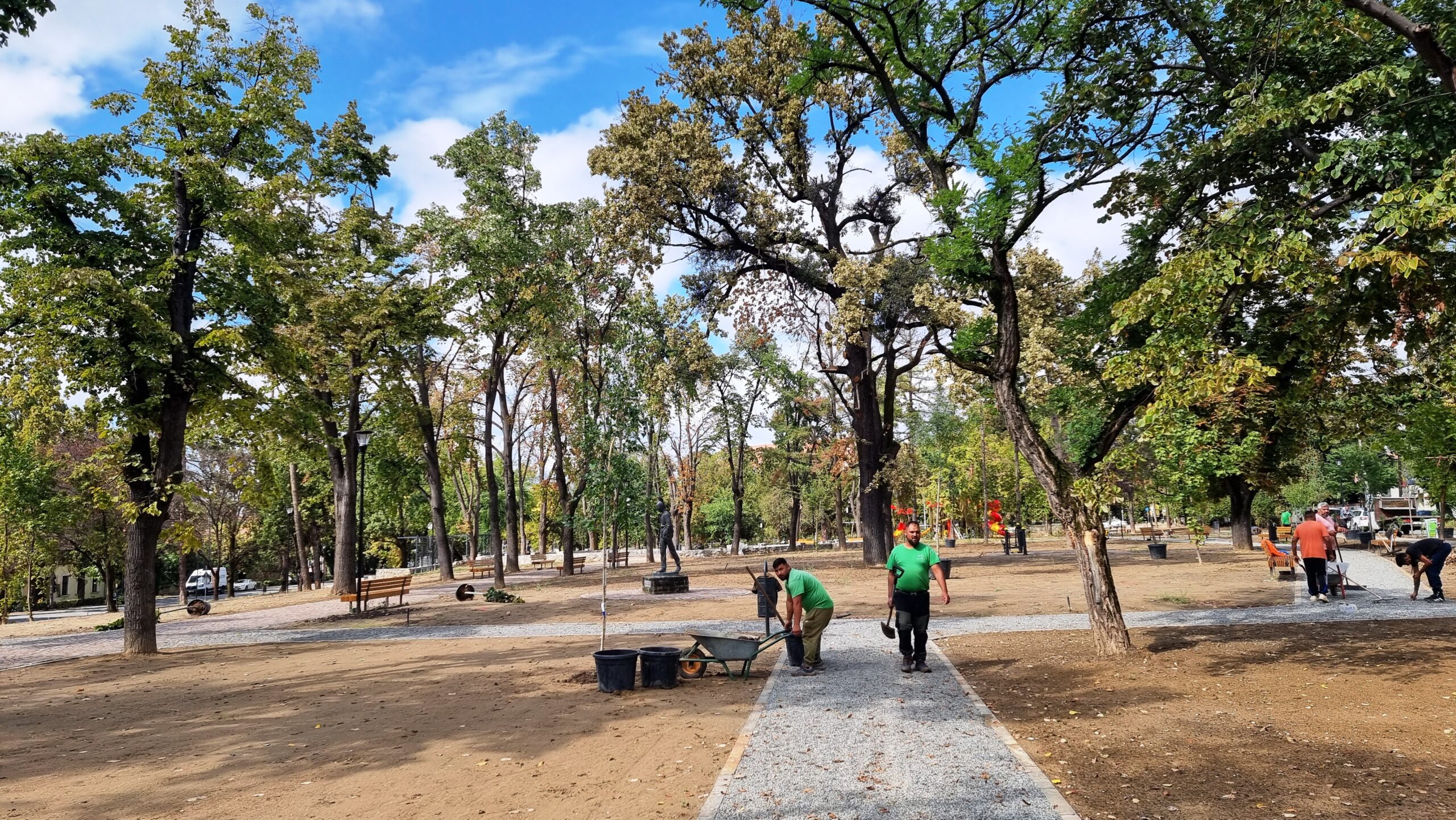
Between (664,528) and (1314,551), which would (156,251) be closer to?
(664,528)

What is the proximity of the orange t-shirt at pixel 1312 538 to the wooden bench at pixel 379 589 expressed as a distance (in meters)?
18.2

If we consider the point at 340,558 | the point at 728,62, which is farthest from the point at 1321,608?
the point at 340,558

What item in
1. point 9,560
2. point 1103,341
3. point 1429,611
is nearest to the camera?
point 1103,341

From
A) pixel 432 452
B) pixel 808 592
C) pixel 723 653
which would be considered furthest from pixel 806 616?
pixel 432 452

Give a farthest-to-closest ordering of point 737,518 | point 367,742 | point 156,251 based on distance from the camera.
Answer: point 737,518 → point 156,251 → point 367,742

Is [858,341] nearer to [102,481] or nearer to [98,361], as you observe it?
[98,361]

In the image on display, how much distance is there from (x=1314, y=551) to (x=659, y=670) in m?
11.8

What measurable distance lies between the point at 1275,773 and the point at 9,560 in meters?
28.1

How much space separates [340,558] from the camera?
23.4 m

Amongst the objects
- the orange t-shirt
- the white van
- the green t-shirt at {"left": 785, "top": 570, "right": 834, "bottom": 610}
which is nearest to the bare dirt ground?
the green t-shirt at {"left": 785, "top": 570, "right": 834, "bottom": 610}

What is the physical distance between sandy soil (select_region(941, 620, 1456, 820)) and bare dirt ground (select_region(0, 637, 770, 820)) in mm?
2719

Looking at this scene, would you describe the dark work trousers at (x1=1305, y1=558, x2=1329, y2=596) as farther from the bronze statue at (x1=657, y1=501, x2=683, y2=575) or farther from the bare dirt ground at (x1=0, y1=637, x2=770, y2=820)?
the bronze statue at (x1=657, y1=501, x2=683, y2=575)

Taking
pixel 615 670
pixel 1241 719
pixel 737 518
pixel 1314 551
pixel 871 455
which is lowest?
pixel 1241 719

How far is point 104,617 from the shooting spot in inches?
933
